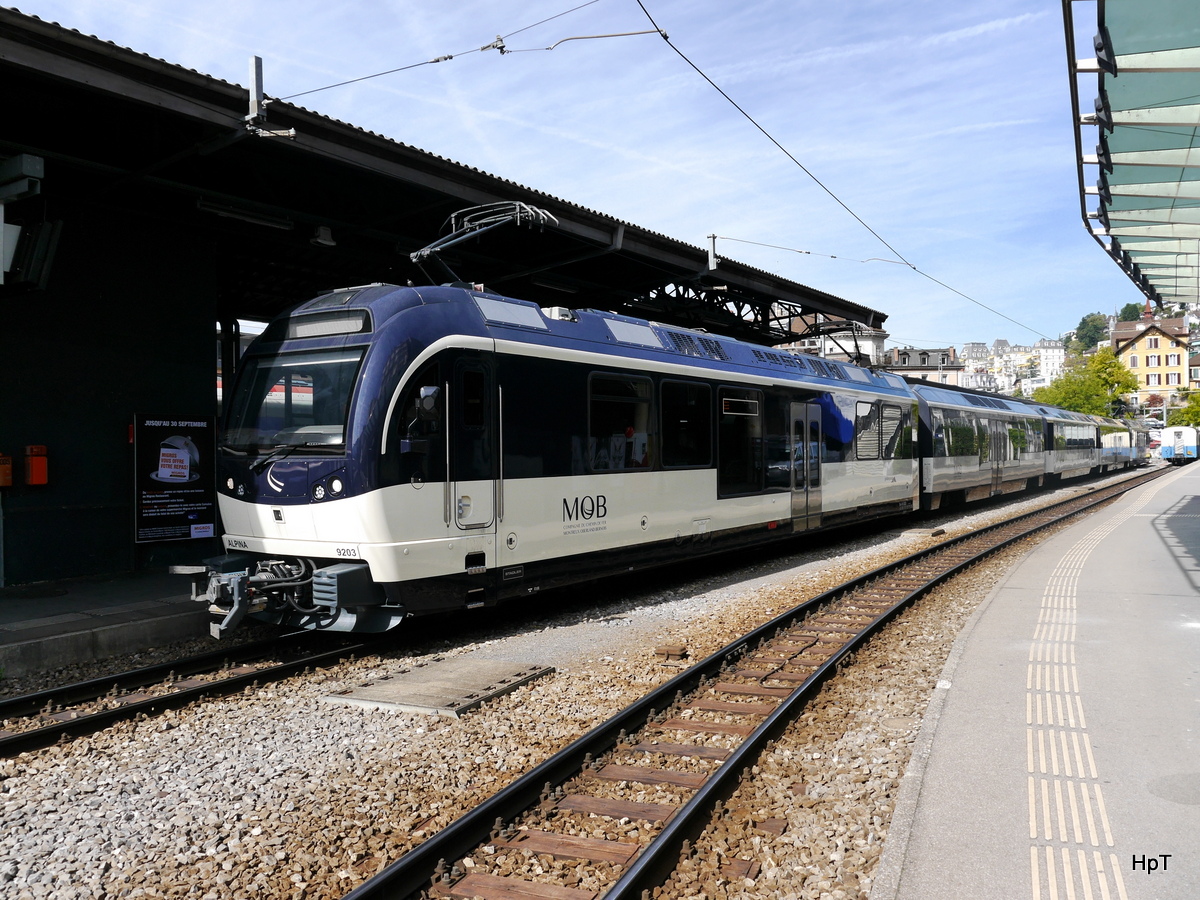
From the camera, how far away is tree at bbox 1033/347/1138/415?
2857 inches

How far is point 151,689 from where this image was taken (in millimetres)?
6617

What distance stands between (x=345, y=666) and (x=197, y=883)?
11.9 feet

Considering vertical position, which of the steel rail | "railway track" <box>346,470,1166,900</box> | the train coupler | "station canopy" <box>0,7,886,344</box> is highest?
"station canopy" <box>0,7,886,344</box>

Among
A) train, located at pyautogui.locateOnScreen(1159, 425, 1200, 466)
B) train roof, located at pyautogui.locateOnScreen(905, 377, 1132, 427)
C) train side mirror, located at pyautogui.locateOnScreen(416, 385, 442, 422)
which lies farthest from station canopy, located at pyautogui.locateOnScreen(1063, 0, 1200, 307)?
train, located at pyautogui.locateOnScreen(1159, 425, 1200, 466)

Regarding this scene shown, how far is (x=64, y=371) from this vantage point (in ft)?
33.8

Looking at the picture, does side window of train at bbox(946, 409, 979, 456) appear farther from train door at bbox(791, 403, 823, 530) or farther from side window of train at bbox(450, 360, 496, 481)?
side window of train at bbox(450, 360, 496, 481)

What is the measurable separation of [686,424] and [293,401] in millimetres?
4794

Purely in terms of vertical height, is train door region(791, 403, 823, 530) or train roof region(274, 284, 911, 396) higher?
train roof region(274, 284, 911, 396)

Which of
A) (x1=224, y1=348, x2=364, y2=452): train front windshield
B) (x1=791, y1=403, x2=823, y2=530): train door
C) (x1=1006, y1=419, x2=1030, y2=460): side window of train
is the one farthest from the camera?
(x1=1006, y1=419, x2=1030, y2=460): side window of train

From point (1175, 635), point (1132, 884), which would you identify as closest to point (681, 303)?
point (1175, 635)

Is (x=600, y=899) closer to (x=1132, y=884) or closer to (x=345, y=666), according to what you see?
(x=1132, y=884)

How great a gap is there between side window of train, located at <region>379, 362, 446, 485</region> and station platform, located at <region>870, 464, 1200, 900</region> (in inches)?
167

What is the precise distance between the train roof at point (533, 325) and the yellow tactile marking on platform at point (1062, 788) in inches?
199

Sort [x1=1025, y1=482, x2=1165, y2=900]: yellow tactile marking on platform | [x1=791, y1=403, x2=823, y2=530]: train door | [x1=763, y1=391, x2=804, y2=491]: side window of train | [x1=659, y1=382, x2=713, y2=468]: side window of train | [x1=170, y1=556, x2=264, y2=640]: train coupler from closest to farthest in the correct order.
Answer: [x1=1025, y1=482, x2=1165, y2=900]: yellow tactile marking on platform
[x1=170, y1=556, x2=264, y2=640]: train coupler
[x1=659, y1=382, x2=713, y2=468]: side window of train
[x1=763, y1=391, x2=804, y2=491]: side window of train
[x1=791, y1=403, x2=823, y2=530]: train door
